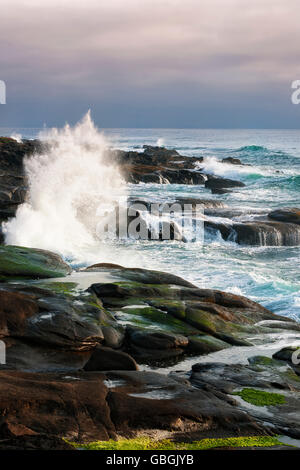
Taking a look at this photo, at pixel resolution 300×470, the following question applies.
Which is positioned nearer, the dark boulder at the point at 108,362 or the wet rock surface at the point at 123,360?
the wet rock surface at the point at 123,360

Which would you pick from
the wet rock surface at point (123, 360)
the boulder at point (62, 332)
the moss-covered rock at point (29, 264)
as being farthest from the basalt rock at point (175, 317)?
the moss-covered rock at point (29, 264)

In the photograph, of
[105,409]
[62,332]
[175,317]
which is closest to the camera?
[105,409]

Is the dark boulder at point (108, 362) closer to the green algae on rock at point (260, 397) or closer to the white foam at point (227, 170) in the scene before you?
the green algae on rock at point (260, 397)

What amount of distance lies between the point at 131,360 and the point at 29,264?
19.6ft

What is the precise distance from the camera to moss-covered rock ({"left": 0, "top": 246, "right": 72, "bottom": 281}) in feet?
41.8

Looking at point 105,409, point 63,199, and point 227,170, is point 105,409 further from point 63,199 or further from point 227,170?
point 227,170

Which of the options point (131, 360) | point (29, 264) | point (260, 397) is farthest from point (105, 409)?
point (29, 264)

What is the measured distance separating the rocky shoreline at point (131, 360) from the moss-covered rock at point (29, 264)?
0.03 meters

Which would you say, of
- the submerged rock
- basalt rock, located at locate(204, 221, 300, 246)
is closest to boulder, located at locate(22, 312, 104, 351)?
the submerged rock

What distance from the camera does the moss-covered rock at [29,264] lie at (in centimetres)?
1273

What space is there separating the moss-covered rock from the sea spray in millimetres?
5113

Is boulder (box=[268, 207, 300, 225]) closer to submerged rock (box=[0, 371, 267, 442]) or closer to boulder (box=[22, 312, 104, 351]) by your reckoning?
boulder (box=[22, 312, 104, 351])

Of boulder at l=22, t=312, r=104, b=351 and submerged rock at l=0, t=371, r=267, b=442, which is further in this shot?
boulder at l=22, t=312, r=104, b=351

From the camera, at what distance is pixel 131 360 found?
8016 millimetres
